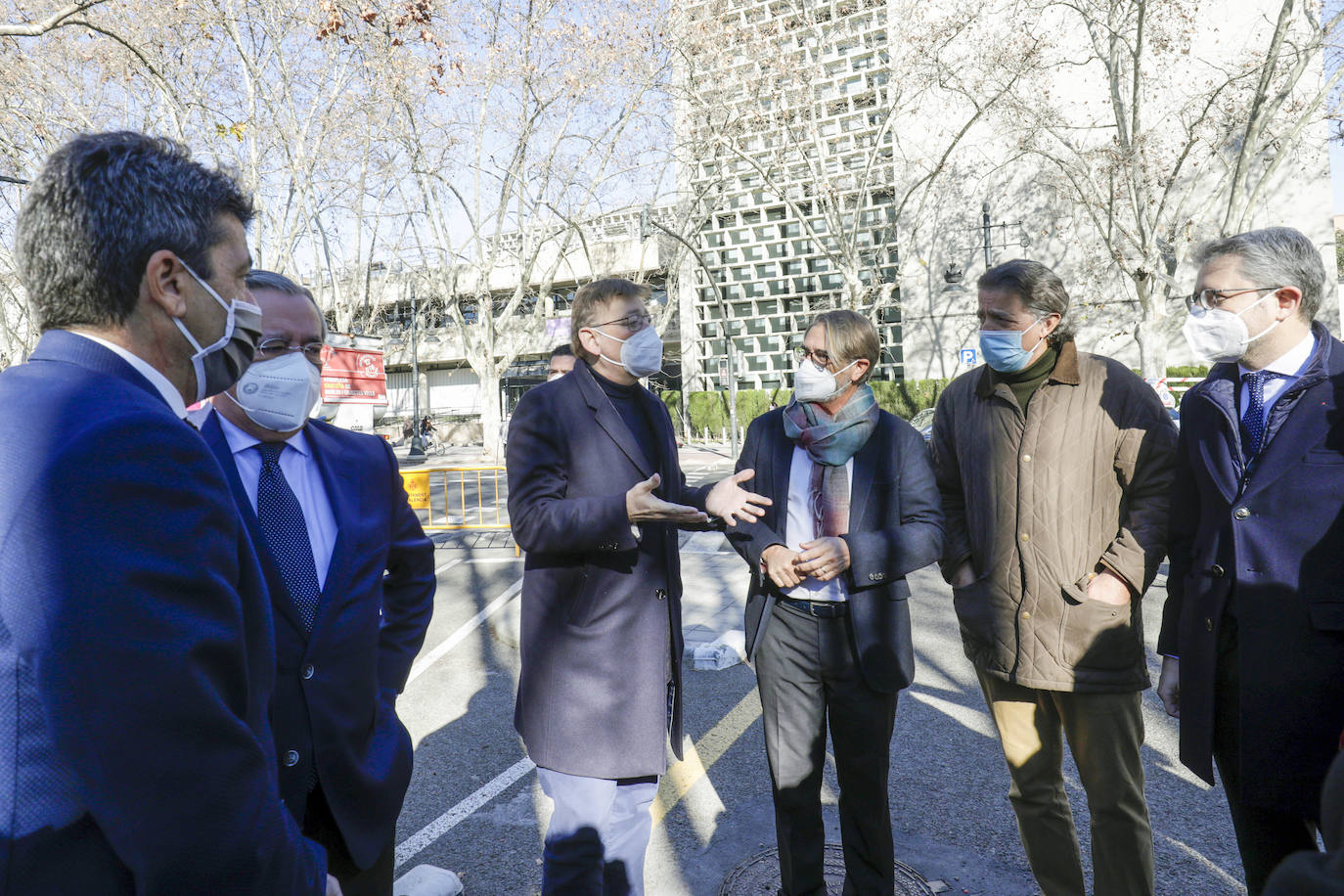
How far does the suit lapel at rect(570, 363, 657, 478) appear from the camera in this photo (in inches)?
108

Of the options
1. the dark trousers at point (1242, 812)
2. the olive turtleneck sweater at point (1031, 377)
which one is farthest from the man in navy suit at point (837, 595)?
the dark trousers at point (1242, 812)

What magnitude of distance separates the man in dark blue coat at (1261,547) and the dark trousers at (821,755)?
95cm

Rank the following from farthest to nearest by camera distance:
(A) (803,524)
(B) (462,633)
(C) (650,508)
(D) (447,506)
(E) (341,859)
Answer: (D) (447,506) < (B) (462,633) < (A) (803,524) < (C) (650,508) < (E) (341,859)

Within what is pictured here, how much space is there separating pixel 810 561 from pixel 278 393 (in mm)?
1648

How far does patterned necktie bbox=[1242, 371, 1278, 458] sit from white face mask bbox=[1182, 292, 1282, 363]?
0.26ft

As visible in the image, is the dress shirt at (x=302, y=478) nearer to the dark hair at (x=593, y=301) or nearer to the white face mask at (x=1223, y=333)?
the dark hair at (x=593, y=301)

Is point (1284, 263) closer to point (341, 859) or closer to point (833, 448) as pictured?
point (833, 448)

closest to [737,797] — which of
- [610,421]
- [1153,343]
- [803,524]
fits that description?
[803,524]

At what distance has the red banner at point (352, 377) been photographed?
17.3 metres

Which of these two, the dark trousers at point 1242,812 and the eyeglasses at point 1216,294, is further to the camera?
the eyeglasses at point 1216,294

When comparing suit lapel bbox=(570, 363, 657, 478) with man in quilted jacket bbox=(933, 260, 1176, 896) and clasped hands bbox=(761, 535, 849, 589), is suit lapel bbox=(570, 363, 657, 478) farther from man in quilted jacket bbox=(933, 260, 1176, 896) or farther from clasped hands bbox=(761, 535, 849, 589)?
man in quilted jacket bbox=(933, 260, 1176, 896)

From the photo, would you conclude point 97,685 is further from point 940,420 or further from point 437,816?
point 437,816

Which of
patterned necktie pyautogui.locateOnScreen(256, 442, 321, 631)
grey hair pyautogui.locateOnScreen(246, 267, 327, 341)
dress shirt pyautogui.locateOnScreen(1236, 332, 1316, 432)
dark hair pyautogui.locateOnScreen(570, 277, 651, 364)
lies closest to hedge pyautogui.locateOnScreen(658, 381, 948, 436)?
dark hair pyautogui.locateOnScreen(570, 277, 651, 364)

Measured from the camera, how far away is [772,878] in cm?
307
